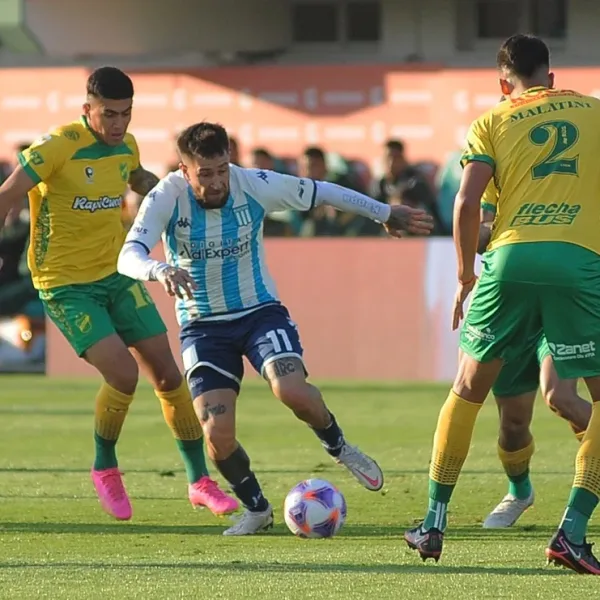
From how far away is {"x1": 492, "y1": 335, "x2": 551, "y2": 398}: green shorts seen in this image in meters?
8.10

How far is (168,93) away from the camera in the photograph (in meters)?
22.0

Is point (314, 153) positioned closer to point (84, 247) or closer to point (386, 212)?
point (84, 247)

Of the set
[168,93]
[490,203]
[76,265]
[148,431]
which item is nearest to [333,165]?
[168,93]

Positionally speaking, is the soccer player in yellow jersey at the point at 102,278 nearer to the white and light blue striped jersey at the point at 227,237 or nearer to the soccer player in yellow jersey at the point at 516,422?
the white and light blue striped jersey at the point at 227,237

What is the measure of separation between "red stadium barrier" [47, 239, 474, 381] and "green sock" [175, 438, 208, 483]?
863 cm

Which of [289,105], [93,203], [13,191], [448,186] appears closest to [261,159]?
[448,186]

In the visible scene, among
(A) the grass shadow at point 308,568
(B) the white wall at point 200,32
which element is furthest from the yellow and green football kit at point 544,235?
(B) the white wall at point 200,32

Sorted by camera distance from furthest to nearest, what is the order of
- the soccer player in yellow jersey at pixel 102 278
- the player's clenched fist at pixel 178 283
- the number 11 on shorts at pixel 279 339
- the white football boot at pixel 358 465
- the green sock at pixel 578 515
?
the soccer player in yellow jersey at pixel 102 278, the white football boot at pixel 358 465, the number 11 on shorts at pixel 279 339, the player's clenched fist at pixel 178 283, the green sock at pixel 578 515

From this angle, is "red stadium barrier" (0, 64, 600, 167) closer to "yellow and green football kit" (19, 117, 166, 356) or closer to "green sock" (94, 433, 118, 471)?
"yellow and green football kit" (19, 117, 166, 356)

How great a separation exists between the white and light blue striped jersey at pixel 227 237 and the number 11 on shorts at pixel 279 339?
0.21m

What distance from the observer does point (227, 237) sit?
26.9ft

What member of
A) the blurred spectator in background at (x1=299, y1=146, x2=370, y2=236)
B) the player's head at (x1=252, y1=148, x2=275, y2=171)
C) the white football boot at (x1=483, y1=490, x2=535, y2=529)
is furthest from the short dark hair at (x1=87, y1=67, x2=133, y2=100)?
the player's head at (x1=252, y1=148, x2=275, y2=171)

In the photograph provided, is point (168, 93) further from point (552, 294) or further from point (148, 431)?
point (552, 294)

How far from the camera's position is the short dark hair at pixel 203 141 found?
785 cm
